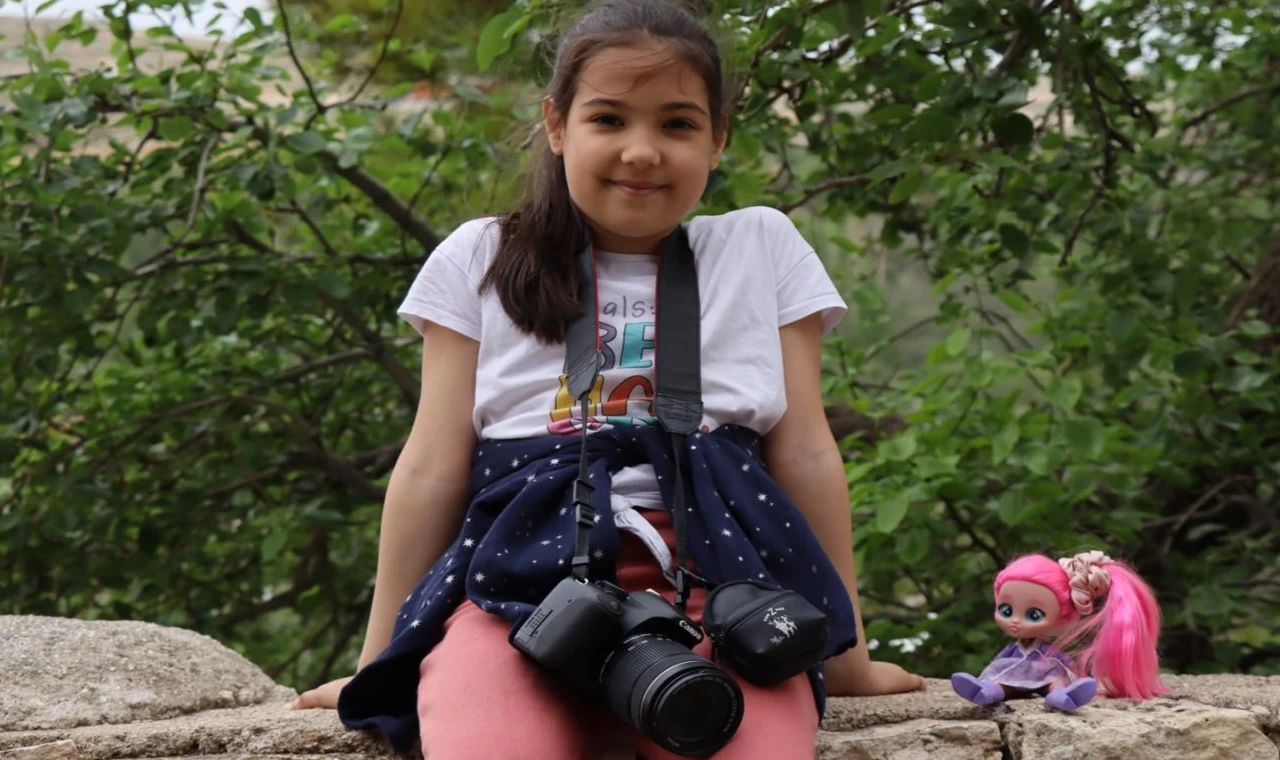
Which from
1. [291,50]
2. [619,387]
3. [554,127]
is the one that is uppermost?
[291,50]

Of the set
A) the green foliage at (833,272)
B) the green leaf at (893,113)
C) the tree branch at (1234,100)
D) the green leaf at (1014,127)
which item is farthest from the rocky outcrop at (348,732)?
the tree branch at (1234,100)

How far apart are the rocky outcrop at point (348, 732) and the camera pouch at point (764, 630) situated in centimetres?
24

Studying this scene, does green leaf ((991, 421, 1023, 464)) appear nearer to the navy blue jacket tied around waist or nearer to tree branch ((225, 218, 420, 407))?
the navy blue jacket tied around waist

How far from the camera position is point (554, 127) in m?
2.11

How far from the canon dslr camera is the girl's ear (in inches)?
28.8

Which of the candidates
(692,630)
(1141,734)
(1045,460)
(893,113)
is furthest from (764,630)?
(893,113)

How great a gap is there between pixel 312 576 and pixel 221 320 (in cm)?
113

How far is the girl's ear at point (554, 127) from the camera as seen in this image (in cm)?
210

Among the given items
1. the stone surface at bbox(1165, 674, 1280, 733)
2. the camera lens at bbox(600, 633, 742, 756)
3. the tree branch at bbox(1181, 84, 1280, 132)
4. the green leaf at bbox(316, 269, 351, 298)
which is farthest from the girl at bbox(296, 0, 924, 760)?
the tree branch at bbox(1181, 84, 1280, 132)

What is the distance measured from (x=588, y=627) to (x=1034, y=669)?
711 millimetres

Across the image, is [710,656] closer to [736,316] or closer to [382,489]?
[736,316]

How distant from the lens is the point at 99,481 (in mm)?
4117

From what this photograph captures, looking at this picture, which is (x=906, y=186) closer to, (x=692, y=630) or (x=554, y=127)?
(x=554, y=127)

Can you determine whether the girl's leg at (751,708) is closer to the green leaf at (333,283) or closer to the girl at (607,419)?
the girl at (607,419)
